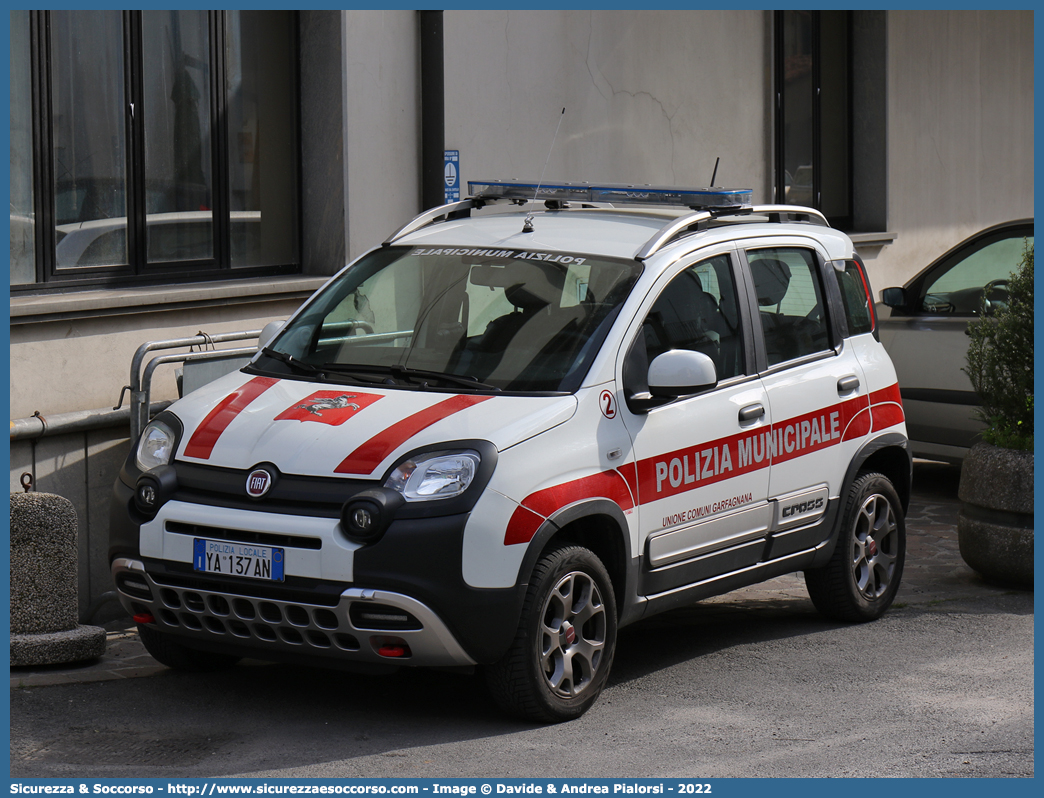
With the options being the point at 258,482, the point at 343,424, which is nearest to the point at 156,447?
the point at 258,482

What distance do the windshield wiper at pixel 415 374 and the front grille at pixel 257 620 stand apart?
3.56 feet

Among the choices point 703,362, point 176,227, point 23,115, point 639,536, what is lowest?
point 639,536

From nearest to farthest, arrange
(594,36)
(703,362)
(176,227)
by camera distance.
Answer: (703,362) → (176,227) → (594,36)

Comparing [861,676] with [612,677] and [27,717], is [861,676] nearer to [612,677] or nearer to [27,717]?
[612,677]

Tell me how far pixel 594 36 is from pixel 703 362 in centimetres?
587

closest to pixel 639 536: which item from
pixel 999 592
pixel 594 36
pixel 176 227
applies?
pixel 999 592

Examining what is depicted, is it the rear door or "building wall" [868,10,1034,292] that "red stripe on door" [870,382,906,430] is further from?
"building wall" [868,10,1034,292]

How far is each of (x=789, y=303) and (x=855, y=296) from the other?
0.61 meters

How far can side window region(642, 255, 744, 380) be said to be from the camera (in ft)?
19.7

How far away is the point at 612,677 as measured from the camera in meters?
6.20

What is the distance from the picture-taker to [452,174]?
9750mm

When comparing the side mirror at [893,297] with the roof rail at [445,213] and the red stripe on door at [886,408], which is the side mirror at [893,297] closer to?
the red stripe on door at [886,408]

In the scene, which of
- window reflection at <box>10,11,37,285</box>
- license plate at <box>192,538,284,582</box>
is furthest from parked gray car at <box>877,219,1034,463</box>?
license plate at <box>192,538,284,582</box>

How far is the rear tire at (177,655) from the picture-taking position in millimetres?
6012
